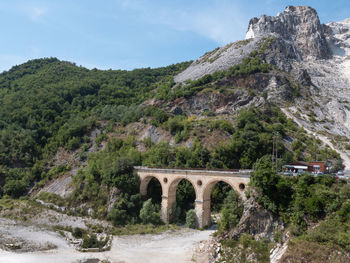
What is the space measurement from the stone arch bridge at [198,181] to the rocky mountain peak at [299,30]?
86.8 meters

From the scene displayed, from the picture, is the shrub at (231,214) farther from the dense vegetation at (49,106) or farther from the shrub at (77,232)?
the dense vegetation at (49,106)

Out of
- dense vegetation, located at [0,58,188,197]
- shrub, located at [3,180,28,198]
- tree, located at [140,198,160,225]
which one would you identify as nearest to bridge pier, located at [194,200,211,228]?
tree, located at [140,198,160,225]

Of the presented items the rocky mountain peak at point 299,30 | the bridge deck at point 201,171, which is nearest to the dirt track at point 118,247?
the bridge deck at point 201,171

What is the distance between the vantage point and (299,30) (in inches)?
4434

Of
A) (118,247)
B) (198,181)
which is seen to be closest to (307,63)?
(198,181)

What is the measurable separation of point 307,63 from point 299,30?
20.3 metres

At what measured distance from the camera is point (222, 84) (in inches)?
2894

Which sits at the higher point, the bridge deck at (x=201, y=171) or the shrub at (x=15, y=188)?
the bridge deck at (x=201, y=171)

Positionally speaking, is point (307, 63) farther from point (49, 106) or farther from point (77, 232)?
point (77, 232)

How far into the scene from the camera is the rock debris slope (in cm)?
6606

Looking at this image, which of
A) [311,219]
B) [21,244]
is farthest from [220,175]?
[21,244]

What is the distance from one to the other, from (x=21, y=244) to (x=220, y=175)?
21743mm

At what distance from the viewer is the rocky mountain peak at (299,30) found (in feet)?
357

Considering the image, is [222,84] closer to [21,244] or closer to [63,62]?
[21,244]
